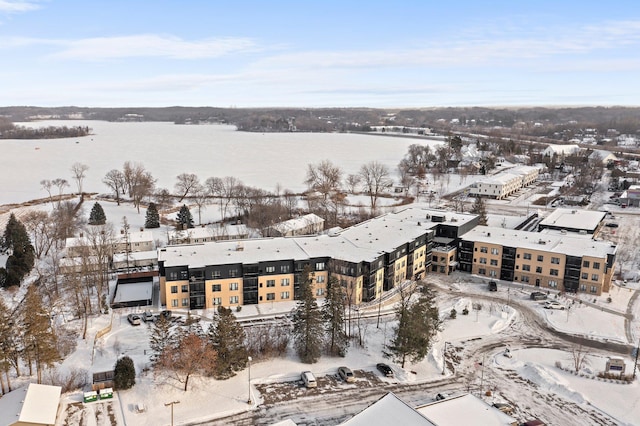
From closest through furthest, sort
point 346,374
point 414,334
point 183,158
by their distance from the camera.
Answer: point 346,374, point 414,334, point 183,158

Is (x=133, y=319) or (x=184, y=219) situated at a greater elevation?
(x=184, y=219)

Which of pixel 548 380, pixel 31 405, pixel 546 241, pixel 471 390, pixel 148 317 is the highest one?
pixel 546 241

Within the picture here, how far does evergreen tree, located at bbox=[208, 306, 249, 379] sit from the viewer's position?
79.7 ft

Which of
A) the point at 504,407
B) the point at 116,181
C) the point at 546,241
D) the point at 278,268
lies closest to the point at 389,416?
the point at 504,407

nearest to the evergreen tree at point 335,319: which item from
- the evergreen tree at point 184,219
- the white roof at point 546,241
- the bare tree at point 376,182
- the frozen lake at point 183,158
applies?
the white roof at point 546,241

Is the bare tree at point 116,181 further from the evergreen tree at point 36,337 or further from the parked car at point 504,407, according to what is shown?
the parked car at point 504,407

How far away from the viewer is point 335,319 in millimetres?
27391

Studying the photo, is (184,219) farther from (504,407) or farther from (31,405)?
(504,407)

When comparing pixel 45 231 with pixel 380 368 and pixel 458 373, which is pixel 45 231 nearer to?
pixel 380 368

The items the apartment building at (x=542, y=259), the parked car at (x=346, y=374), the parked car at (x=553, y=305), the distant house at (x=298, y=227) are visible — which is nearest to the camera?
the parked car at (x=346, y=374)

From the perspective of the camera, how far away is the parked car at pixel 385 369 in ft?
85.1

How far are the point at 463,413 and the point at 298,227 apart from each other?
33718 millimetres

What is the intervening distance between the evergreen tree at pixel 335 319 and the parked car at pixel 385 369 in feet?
7.58

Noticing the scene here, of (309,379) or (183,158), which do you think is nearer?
(309,379)
